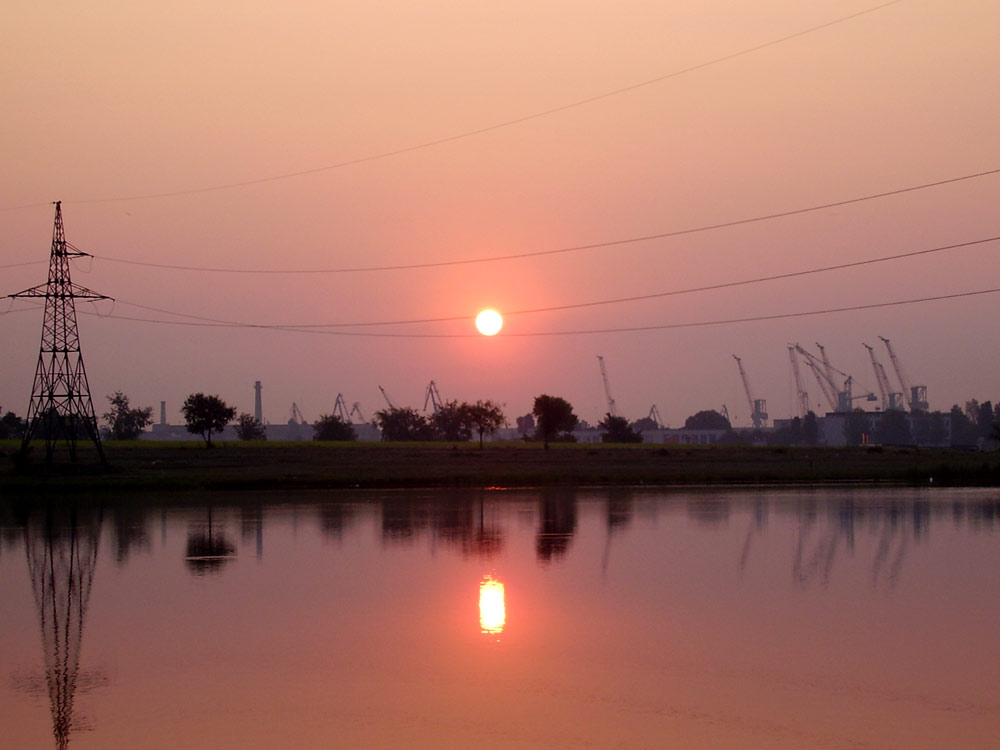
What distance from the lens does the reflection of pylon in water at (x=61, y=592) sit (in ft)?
49.7

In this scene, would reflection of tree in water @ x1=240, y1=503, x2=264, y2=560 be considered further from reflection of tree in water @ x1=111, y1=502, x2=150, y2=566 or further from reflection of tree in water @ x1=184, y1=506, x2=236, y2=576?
reflection of tree in water @ x1=111, y1=502, x2=150, y2=566

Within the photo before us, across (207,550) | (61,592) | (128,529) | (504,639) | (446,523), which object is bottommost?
(504,639)

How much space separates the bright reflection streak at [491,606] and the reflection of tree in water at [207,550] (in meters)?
7.45

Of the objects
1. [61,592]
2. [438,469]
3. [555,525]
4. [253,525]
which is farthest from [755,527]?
[438,469]

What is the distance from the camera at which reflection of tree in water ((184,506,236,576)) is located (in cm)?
2898

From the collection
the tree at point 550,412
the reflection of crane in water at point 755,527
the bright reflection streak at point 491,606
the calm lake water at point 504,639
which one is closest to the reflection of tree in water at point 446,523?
the calm lake water at point 504,639

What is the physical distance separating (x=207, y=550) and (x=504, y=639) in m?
16.8

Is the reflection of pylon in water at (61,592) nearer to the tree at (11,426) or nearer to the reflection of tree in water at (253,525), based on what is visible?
the reflection of tree in water at (253,525)

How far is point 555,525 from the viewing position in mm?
40625

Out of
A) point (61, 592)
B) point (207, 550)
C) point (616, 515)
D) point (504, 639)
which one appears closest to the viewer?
point (504, 639)

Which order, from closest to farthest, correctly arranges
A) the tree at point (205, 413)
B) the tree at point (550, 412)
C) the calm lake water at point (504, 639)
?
the calm lake water at point (504, 639), the tree at point (205, 413), the tree at point (550, 412)

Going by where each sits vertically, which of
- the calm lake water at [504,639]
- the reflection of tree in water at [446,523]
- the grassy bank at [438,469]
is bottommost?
the calm lake water at [504,639]

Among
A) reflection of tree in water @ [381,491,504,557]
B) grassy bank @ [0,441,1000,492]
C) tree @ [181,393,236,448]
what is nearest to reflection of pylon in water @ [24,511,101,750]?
reflection of tree in water @ [381,491,504,557]

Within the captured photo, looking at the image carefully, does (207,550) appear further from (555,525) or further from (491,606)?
(491,606)
